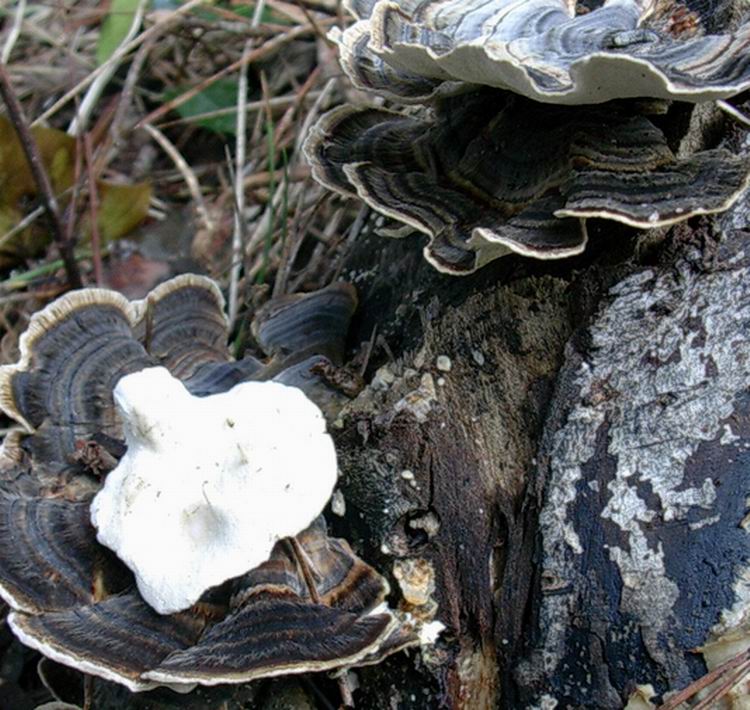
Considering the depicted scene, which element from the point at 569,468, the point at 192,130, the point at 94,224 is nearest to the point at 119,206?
the point at 94,224

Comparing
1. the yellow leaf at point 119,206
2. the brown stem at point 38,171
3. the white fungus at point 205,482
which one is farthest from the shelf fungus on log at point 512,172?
the yellow leaf at point 119,206

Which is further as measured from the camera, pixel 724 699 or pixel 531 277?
pixel 531 277

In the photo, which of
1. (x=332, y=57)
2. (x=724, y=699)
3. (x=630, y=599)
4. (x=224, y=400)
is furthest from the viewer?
(x=332, y=57)

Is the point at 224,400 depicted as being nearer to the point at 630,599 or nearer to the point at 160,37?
the point at 630,599

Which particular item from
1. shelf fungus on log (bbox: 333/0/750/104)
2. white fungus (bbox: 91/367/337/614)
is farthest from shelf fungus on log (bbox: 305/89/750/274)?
white fungus (bbox: 91/367/337/614)

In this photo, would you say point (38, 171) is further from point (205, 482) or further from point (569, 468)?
point (569, 468)

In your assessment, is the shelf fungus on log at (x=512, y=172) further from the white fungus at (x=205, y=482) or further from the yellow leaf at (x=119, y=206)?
the yellow leaf at (x=119, y=206)

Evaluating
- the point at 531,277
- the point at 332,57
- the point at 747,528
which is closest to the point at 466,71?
the point at 531,277
